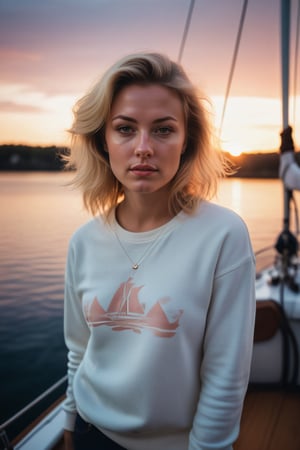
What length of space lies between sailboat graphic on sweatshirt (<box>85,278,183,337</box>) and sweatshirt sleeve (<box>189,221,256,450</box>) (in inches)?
3.5

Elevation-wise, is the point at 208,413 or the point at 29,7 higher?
the point at 29,7

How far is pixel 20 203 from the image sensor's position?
60.2 ft

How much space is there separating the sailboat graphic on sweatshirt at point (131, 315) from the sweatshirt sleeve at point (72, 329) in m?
0.11

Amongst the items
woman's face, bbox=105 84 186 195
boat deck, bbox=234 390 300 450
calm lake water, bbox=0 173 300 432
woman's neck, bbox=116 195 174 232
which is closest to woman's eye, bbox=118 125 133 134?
woman's face, bbox=105 84 186 195

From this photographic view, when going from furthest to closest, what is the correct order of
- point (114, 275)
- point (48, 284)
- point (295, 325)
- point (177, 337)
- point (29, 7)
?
point (48, 284)
point (29, 7)
point (295, 325)
point (114, 275)
point (177, 337)

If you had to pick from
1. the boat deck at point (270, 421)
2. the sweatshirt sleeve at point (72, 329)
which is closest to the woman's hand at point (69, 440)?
the sweatshirt sleeve at point (72, 329)

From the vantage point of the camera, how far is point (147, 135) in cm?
84

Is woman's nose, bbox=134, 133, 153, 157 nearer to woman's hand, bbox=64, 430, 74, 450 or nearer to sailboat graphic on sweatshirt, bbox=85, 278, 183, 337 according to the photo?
sailboat graphic on sweatshirt, bbox=85, 278, 183, 337

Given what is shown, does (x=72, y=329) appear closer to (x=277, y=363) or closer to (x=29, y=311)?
(x=277, y=363)

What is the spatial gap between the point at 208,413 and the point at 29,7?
596 cm

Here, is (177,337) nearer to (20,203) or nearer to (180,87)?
(180,87)

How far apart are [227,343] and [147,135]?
452 mm

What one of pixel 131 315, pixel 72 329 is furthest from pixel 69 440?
pixel 131 315

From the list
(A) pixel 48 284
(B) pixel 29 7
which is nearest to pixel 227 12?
(B) pixel 29 7
